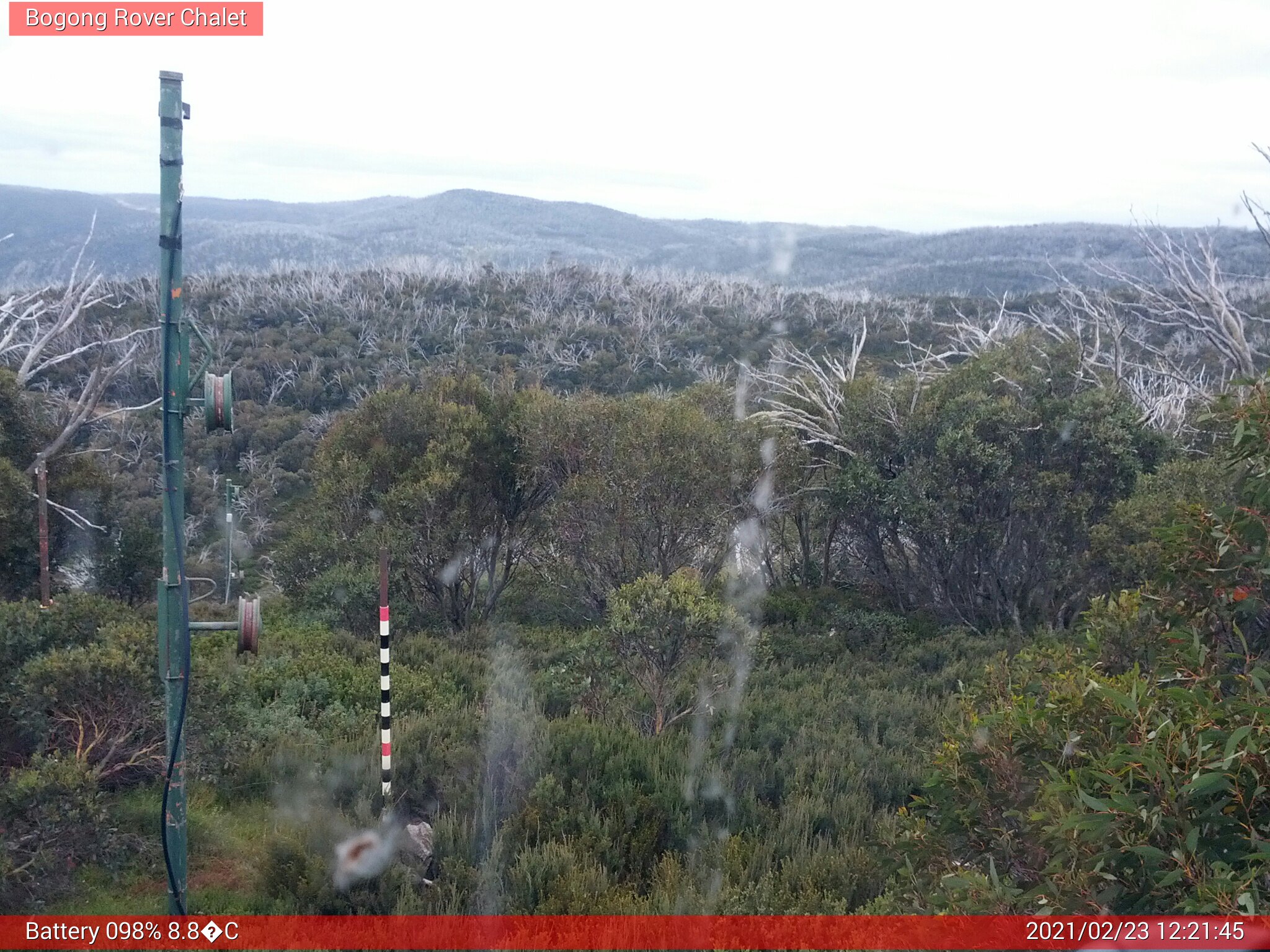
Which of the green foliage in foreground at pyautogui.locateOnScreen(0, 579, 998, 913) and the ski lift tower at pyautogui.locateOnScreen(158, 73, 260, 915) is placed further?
the green foliage in foreground at pyautogui.locateOnScreen(0, 579, 998, 913)

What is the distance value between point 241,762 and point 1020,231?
7354 cm

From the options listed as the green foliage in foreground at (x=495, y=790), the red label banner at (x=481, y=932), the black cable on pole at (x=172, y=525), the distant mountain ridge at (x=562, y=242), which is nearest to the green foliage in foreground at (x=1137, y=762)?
the red label banner at (x=481, y=932)

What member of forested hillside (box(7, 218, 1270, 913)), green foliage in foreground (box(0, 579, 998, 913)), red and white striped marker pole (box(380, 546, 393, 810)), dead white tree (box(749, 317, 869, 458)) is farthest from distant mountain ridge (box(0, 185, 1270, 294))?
red and white striped marker pole (box(380, 546, 393, 810))

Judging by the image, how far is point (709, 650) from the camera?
8.98 meters

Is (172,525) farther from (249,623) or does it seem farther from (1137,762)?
(1137,762)

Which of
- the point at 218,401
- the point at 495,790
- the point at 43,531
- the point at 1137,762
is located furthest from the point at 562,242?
the point at 1137,762

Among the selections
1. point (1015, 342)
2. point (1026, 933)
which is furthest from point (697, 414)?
point (1026, 933)

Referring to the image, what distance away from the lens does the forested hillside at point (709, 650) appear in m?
4.00

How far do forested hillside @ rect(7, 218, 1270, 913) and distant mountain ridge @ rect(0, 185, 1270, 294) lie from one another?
16.7 meters

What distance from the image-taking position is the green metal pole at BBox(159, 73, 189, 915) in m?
4.07

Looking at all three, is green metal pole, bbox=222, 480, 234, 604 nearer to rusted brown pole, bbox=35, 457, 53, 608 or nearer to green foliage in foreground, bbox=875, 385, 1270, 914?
rusted brown pole, bbox=35, 457, 53, 608

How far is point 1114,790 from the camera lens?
309 centimetres

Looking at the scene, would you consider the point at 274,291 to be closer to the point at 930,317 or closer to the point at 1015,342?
the point at 930,317

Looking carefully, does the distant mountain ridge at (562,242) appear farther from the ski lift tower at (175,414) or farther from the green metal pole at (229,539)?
the ski lift tower at (175,414)
